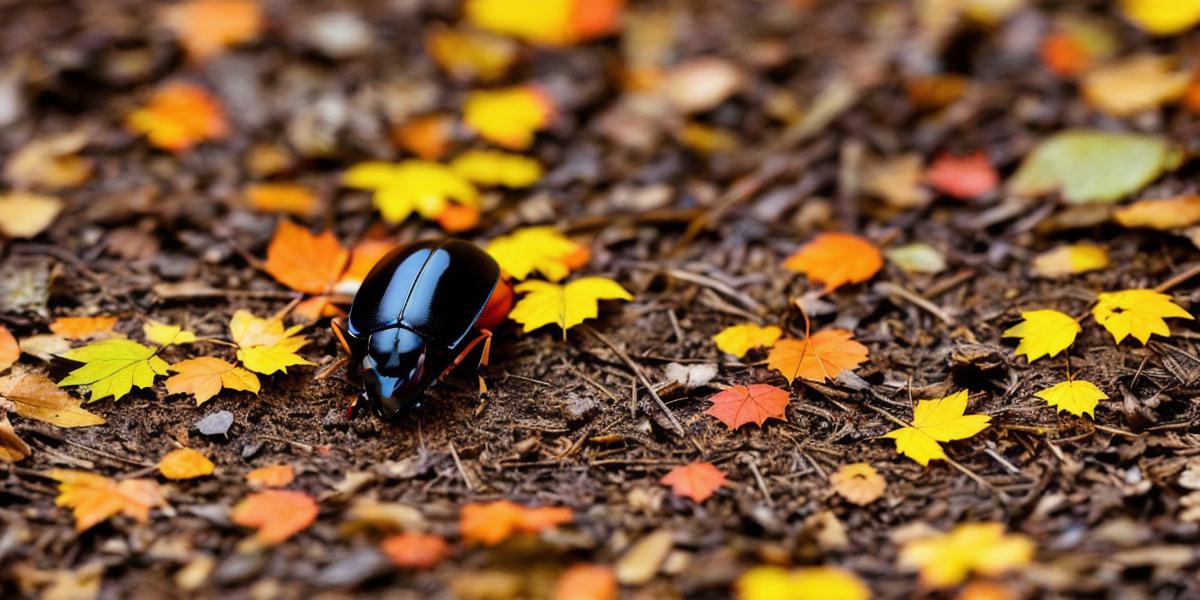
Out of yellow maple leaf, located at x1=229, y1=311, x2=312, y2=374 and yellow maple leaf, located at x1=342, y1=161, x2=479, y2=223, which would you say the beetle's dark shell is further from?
yellow maple leaf, located at x1=342, y1=161, x2=479, y2=223

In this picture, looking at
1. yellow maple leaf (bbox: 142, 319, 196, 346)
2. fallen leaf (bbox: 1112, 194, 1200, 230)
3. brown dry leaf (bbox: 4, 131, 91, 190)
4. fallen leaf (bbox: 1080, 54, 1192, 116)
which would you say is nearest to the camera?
yellow maple leaf (bbox: 142, 319, 196, 346)

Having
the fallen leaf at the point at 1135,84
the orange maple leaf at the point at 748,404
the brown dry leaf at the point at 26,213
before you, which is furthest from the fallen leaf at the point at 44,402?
the fallen leaf at the point at 1135,84

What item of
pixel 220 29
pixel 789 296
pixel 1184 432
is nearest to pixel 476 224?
pixel 789 296

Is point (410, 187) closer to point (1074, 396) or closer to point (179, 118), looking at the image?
point (179, 118)

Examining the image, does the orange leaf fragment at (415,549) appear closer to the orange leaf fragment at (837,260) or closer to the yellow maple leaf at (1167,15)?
the orange leaf fragment at (837,260)

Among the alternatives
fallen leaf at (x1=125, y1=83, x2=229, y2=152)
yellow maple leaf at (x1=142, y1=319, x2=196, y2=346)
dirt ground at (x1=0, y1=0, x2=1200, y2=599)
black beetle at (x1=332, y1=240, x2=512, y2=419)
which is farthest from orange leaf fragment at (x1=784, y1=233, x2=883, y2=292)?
fallen leaf at (x1=125, y1=83, x2=229, y2=152)

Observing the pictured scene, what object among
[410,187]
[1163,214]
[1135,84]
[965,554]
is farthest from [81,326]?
[1135,84]
